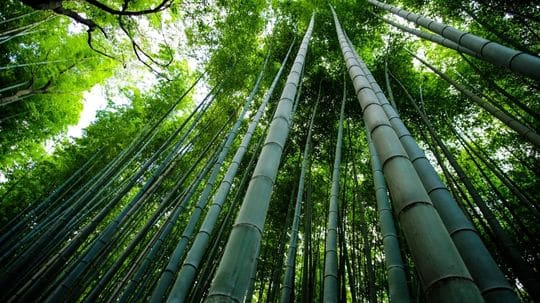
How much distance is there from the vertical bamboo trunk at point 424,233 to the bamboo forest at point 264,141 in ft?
0.21

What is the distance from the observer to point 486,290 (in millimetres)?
1132

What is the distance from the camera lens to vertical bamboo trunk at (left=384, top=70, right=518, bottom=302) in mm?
1127

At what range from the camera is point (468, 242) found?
128cm

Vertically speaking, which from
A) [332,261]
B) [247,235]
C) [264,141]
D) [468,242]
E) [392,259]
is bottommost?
[247,235]

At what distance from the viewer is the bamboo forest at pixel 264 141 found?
231cm

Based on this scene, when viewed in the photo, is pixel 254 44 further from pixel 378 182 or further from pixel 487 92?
pixel 487 92

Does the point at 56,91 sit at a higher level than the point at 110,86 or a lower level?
lower

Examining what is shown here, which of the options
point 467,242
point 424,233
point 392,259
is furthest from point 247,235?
point 392,259

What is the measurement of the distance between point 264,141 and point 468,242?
1.57m

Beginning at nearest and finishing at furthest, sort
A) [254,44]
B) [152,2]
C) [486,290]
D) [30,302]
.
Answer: [486,290] → [30,302] → [152,2] → [254,44]

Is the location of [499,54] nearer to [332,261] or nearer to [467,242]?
[467,242]

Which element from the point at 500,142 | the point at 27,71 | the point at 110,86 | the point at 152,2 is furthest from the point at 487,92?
the point at 27,71

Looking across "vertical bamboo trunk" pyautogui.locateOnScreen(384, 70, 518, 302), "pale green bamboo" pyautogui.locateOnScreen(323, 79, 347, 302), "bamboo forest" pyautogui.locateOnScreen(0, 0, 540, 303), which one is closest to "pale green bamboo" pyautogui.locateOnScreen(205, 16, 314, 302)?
"bamboo forest" pyautogui.locateOnScreen(0, 0, 540, 303)

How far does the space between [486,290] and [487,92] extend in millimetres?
5264
